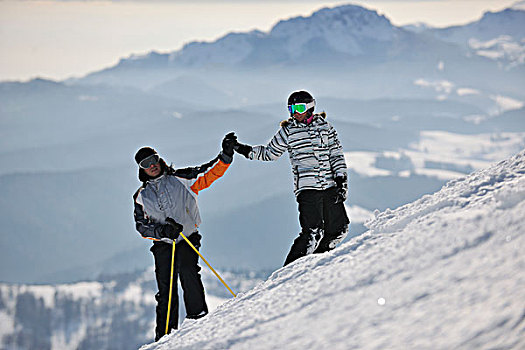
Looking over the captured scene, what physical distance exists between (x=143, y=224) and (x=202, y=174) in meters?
0.91

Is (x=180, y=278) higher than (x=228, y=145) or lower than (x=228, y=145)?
lower

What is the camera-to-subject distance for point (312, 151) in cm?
536

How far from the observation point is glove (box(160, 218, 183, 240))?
5.04m

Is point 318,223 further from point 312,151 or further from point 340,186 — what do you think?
point 312,151

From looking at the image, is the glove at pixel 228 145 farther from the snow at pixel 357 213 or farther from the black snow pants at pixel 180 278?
the snow at pixel 357 213

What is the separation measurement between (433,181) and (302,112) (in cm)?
19391

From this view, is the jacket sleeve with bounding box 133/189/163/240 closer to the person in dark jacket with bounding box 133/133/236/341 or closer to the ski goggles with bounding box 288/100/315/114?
the person in dark jacket with bounding box 133/133/236/341

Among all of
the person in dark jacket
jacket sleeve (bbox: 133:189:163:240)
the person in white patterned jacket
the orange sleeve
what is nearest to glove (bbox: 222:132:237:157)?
the orange sleeve

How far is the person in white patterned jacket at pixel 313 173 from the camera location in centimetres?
536

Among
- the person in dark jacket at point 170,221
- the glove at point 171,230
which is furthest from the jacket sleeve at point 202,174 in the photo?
the glove at point 171,230

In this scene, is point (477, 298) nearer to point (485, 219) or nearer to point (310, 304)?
point (485, 219)

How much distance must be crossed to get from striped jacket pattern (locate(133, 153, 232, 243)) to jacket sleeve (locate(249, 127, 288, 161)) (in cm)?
74

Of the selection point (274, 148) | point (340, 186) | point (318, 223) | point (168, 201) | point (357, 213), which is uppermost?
point (357, 213)

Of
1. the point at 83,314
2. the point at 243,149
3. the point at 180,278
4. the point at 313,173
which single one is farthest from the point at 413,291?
the point at 83,314
